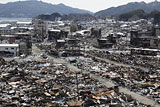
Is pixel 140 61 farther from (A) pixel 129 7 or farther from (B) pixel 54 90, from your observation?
(A) pixel 129 7

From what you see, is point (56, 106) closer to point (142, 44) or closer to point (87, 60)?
point (87, 60)

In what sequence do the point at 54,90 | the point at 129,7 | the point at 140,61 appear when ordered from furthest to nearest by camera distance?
the point at 129,7, the point at 140,61, the point at 54,90

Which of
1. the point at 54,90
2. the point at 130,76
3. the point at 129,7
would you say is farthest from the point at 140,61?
the point at 129,7

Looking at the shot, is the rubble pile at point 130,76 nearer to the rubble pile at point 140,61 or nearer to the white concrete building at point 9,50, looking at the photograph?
the rubble pile at point 140,61

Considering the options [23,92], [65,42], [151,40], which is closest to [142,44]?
[151,40]

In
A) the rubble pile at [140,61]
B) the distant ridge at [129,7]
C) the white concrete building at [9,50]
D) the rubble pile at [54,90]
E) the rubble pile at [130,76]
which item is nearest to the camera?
the rubble pile at [54,90]

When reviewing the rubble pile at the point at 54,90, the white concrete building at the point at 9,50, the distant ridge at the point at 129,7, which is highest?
the distant ridge at the point at 129,7

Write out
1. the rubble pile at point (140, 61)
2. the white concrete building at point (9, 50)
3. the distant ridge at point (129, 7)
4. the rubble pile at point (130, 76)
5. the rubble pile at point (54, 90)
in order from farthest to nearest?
the distant ridge at point (129, 7)
the white concrete building at point (9, 50)
the rubble pile at point (140, 61)
the rubble pile at point (130, 76)
the rubble pile at point (54, 90)

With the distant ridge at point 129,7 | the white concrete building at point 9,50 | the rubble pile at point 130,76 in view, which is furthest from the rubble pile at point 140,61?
the distant ridge at point 129,7
